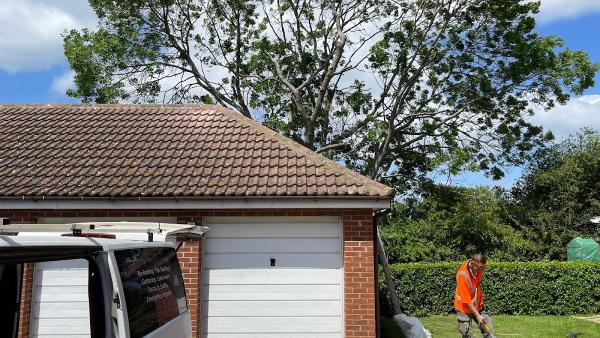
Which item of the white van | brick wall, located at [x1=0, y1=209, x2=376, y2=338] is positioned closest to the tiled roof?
brick wall, located at [x1=0, y1=209, x2=376, y2=338]

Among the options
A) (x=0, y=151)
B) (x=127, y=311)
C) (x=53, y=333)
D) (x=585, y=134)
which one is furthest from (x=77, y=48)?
(x=585, y=134)

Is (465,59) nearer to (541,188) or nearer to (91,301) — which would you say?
(541,188)

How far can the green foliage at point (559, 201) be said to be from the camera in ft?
70.6

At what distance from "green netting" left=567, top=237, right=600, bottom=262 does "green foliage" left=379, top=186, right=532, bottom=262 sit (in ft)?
5.06

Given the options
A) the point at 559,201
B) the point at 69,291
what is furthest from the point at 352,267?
the point at 559,201

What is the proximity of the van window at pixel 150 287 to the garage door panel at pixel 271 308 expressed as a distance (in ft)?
10.4

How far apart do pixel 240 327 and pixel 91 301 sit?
4972mm

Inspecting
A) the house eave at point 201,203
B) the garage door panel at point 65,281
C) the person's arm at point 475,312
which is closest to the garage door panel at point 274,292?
the house eave at point 201,203

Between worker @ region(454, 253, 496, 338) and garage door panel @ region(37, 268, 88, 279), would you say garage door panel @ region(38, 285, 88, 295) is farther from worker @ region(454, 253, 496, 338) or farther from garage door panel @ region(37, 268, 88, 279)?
worker @ region(454, 253, 496, 338)

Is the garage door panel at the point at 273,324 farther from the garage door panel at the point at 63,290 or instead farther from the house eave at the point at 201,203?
the garage door panel at the point at 63,290

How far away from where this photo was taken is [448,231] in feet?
65.0

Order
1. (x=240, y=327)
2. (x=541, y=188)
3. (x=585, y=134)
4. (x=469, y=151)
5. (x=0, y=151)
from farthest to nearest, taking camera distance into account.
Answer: (x=585, y=134) < (x=541, y=188) < (x=469, y=151) < (x=0, y=151) < (x=240, y=327)

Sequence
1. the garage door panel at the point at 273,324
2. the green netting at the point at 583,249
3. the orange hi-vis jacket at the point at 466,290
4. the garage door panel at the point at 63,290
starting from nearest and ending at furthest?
the garage door panel at the point at 63,290, the orange hi-vis jacket at the point at 466,290, the garage door panel at the point at 273,324, the green netting at the point at 583,249

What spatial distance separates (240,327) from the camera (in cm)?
817
